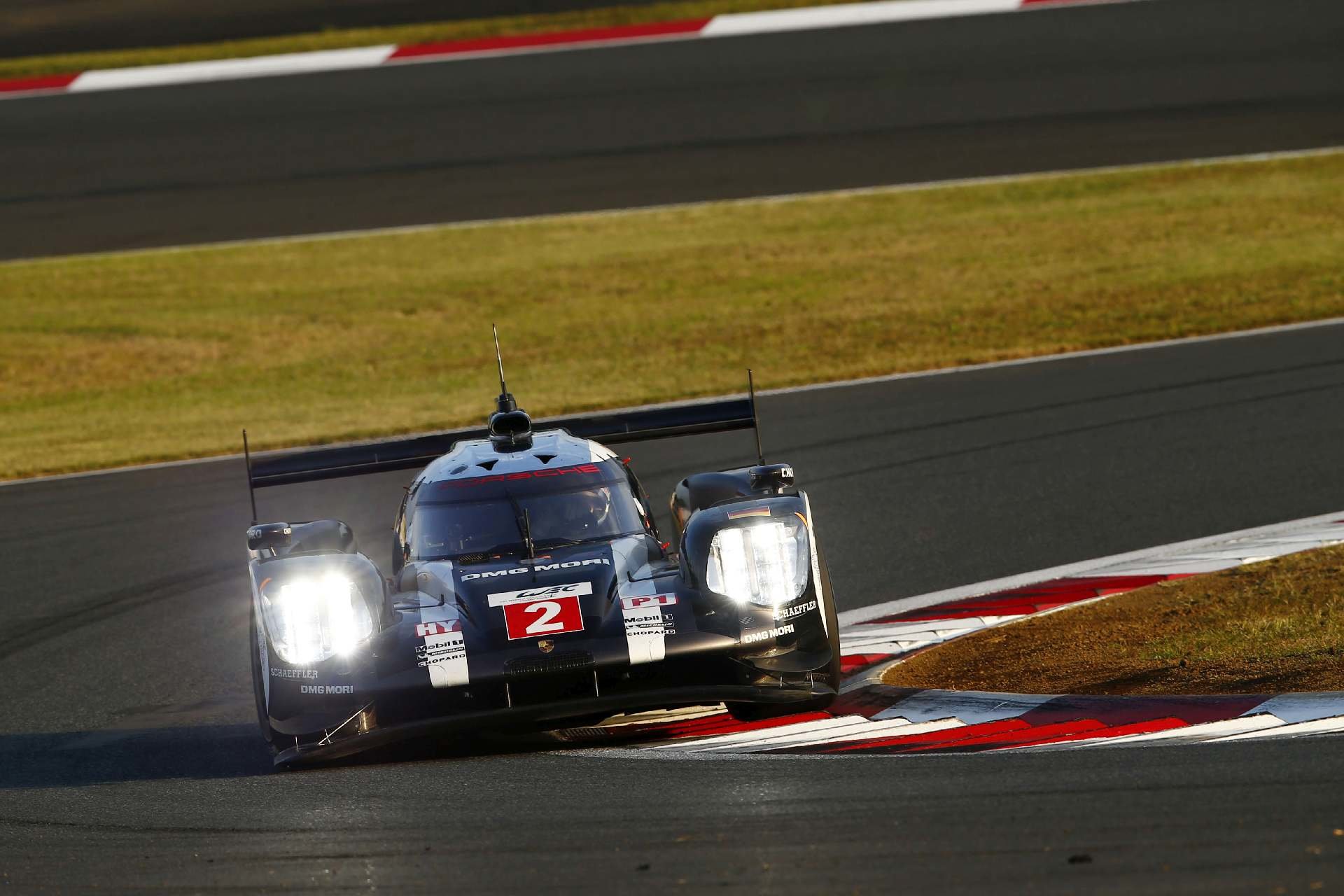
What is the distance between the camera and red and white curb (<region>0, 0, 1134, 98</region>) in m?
29.4

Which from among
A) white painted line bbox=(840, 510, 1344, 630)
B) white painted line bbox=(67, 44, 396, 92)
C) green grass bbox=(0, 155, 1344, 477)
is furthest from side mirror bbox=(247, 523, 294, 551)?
white painted line bbox=(67, 44, 396, 92)

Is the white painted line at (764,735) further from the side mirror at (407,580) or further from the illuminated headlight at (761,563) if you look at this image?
the side mirror at (407,580)

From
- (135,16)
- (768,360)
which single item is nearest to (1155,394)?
(768,360)

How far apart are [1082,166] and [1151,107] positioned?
2651 mm

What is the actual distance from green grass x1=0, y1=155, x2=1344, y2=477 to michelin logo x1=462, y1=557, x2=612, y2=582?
9.21 meters

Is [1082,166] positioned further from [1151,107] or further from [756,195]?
[756,195]

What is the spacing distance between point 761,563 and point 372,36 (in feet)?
82.2

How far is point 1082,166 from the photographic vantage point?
24.9 meters

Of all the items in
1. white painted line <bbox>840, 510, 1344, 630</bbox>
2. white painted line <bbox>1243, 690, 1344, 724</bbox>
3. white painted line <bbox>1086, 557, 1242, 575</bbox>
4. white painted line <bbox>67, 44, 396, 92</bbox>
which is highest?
white painted line <bbox>67, 44, 396, 92</bbox>

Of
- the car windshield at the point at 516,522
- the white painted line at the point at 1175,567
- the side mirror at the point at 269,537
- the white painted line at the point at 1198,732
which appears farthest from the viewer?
the white painted line at the point at 1175,567

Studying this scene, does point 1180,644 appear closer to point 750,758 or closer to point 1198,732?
point 1198,732

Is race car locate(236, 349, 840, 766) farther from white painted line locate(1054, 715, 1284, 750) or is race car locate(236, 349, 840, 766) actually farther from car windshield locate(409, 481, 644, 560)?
white painted line locate(1054, 715, 1284, 750)

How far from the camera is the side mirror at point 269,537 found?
25.7ft

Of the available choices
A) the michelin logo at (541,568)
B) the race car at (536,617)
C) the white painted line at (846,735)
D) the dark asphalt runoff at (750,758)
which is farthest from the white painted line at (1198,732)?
the michelin logo at (541,568)
